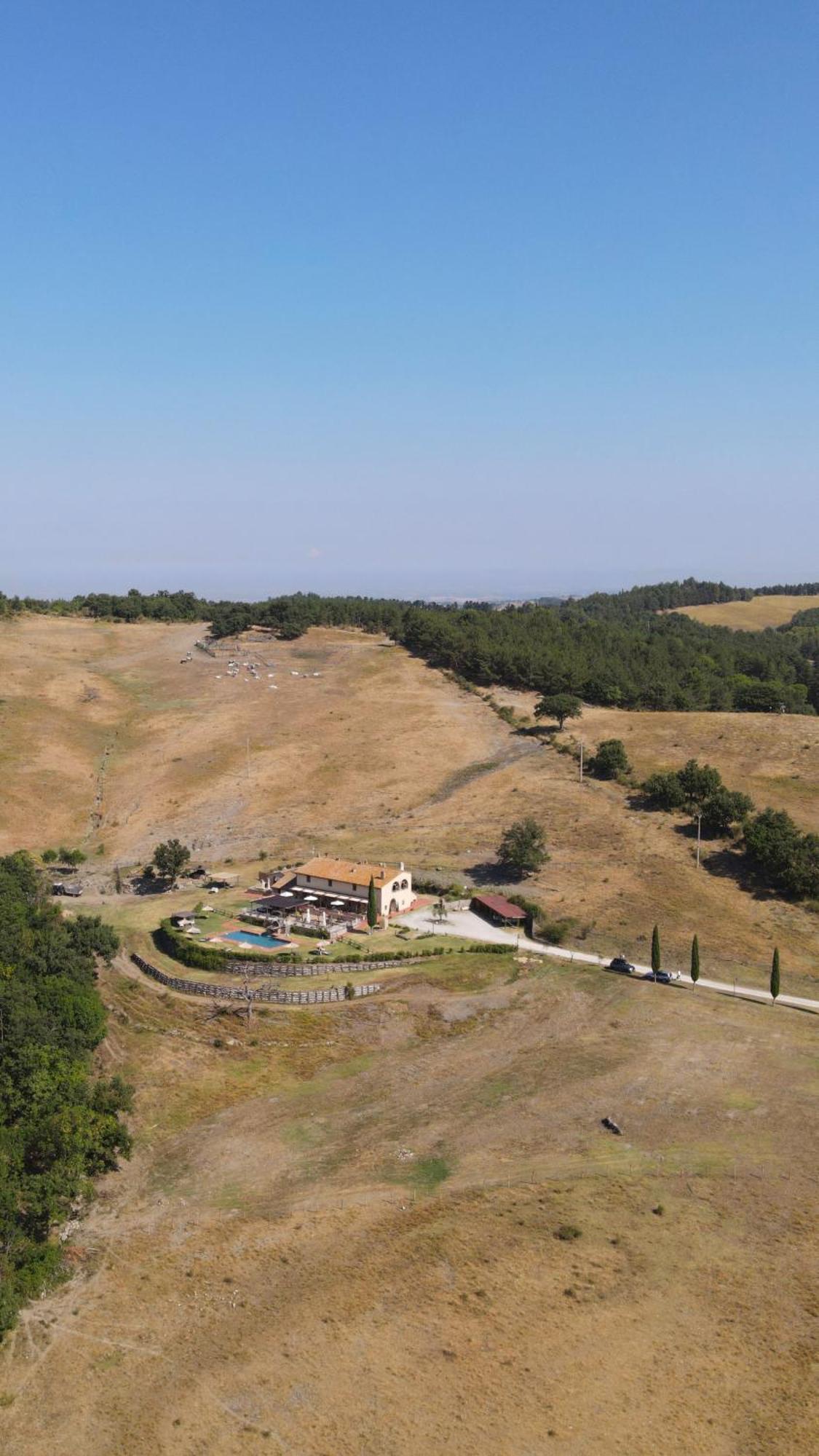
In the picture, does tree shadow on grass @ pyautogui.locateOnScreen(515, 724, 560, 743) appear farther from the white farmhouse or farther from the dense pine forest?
the white farmhouse

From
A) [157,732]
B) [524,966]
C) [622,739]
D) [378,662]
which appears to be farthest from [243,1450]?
[378,662]

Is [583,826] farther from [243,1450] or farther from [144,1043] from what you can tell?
[243,1450]

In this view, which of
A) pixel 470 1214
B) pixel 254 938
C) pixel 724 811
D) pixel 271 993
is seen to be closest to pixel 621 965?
pixel 271 993

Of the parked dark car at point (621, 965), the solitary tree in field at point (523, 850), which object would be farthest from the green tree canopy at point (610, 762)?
the parked dark car at point (621, 965)

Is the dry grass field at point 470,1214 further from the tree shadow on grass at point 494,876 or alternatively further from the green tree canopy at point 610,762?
the green tree canopy at point 610,762

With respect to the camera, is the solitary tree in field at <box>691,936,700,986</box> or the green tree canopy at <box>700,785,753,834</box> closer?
the solitary tree in field at <box>691,936,700,986</box>

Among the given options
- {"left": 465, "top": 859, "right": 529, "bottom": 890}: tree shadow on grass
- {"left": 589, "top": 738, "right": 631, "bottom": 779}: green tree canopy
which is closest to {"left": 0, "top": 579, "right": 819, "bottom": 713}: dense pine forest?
{"left": 589, "top": 738, "right": 631, "bottom": 779}: green tree canopy
